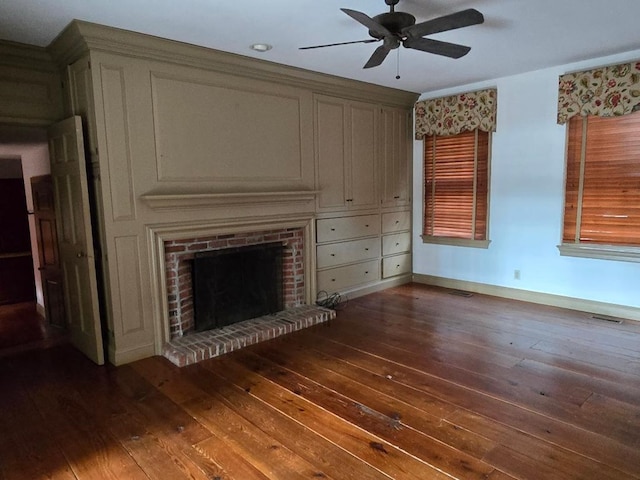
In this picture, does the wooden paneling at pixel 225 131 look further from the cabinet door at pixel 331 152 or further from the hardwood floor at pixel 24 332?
the hardwood floor at pixel 24 332

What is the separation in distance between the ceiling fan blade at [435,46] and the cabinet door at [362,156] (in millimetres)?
2071

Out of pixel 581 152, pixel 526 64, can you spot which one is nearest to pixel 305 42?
pixel 526 64

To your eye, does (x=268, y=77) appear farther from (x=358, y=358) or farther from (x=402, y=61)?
(x=358, y=358)

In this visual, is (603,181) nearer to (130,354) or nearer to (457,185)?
(457,185)

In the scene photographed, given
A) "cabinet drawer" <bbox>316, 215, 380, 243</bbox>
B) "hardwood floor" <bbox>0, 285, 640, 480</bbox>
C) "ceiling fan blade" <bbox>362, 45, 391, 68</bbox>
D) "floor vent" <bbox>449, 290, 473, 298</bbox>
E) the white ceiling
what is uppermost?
the white ceiling

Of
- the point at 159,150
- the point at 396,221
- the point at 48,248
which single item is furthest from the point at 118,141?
the point at 396,221

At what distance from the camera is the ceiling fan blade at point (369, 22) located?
2414mm

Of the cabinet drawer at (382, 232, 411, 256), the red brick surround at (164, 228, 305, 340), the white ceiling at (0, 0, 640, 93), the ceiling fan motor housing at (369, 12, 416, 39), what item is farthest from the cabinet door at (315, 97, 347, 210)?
the ceiling fan motor housing at (369, 12, 416, 39)

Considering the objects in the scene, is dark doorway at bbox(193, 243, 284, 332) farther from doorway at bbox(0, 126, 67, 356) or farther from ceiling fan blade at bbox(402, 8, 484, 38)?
ceiling fan blade at bbox(402, 8, 484, 38)

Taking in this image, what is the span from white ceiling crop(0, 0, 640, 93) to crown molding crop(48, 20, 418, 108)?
72mm

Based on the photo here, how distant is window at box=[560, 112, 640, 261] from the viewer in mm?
4090

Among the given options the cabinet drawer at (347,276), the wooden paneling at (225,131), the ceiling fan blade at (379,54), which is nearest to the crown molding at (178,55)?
the wooden paneling at (225,131)

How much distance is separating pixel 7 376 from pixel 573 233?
5.34 m

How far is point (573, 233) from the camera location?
4.52 meters
